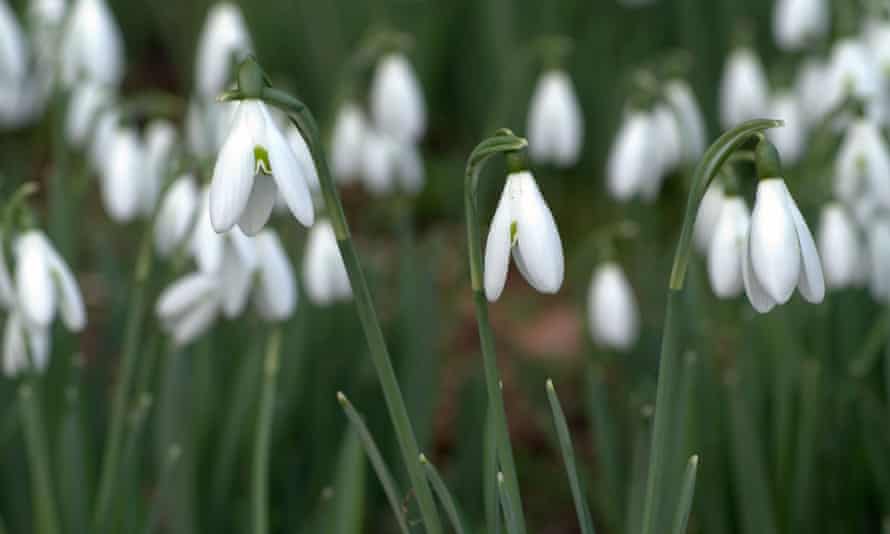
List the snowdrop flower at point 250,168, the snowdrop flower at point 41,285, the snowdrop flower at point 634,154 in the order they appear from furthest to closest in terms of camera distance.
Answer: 1. the snowdrop flower at point 634,154
2. the snowdrop flower at point 41,285
3. the snowdrop flower at point 250,168

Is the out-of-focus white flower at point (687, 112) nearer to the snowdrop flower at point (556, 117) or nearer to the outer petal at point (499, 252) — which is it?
the snowdrop flower at point (556, 117)

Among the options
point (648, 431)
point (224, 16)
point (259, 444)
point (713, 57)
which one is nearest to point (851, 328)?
point (648, 431)

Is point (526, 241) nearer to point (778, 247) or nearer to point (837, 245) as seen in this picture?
point (778, 247)

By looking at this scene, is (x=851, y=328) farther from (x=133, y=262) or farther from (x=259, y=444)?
(x=133, y=262)

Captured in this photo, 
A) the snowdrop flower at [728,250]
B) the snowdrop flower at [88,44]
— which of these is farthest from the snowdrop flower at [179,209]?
the snowdrop flower at [728,250]

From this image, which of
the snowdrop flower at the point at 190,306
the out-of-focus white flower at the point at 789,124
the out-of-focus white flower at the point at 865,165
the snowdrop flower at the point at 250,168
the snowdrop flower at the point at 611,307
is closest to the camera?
the snowdrop flower at the point at 250,168

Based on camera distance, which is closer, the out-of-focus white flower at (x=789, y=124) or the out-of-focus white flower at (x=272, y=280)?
the out-of-focus white flower at (x=272, y=280)

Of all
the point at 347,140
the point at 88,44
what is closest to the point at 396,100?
the point at 347,140

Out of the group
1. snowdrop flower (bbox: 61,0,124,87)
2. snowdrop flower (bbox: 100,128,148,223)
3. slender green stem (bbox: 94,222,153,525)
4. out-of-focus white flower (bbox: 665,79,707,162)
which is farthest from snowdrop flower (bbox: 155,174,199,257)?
out-of-focus white flower (bbox: 665,79,707,162)
